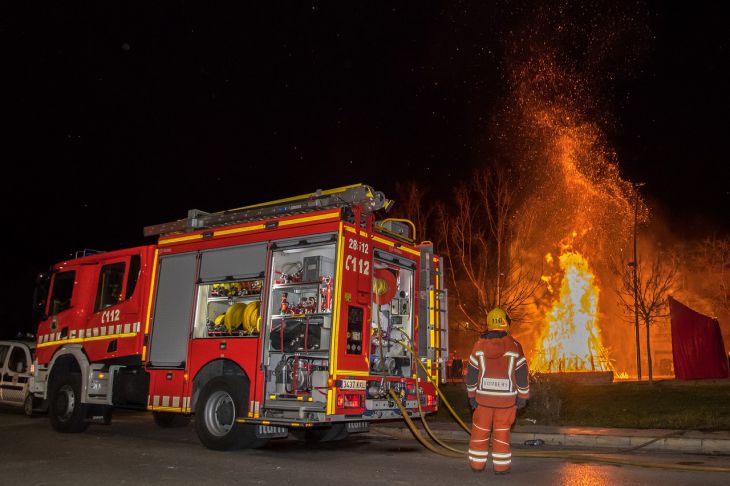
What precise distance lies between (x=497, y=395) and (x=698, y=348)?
16.2 metres

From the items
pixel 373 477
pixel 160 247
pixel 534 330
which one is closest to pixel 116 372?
pixel 160 247

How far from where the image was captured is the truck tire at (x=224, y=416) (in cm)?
802

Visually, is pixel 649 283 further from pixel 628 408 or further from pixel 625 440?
pixel 625 440

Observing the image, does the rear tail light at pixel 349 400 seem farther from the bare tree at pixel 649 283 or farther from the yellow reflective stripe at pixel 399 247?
the bare tree at pixel 649 283

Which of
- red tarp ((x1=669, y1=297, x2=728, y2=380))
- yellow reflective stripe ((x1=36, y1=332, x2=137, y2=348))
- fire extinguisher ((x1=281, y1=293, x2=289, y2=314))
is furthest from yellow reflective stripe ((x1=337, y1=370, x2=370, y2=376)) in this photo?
red tarp ((x1=669, y1=297, x2=728, y2=380))

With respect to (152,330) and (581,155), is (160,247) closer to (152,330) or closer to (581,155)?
(152,330)

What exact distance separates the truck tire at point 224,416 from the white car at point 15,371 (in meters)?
7.82

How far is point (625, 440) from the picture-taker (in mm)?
9219

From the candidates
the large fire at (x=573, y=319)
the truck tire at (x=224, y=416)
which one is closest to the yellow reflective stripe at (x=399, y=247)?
the truck tire at (x=224, y=416)

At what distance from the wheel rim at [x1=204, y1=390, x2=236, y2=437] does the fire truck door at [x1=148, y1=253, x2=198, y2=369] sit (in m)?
0.93

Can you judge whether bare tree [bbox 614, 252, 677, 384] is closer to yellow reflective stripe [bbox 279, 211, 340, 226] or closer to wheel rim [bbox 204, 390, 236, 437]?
yellow reflective stripe [bbox 279, 211, 340, 226]

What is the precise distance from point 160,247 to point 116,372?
7.30 ft

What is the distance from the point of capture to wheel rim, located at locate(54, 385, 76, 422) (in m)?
10.5

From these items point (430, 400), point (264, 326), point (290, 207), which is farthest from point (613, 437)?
point (290, 207)
